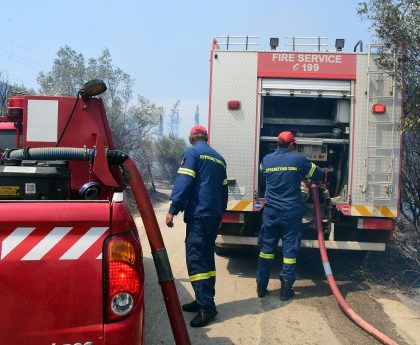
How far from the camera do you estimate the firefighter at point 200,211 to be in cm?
449

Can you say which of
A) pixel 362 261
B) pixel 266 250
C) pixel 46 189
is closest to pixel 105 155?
pixel 46 189

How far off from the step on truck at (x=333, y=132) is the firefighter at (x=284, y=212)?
0.56 metres

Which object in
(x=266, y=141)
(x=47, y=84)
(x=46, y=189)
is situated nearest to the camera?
(x=46, y=189)

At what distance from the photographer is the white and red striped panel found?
1876 mm

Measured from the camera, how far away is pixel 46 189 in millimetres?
2498

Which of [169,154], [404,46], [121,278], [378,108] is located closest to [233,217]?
[378,108]

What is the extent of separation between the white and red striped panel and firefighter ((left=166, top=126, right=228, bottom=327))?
8.34 ft

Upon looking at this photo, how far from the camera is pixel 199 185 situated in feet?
15.1

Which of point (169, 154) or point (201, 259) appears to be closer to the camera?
point (201, 259)

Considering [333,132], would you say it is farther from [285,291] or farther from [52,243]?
[52,243]

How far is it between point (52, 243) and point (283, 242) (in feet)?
Result: 12.5

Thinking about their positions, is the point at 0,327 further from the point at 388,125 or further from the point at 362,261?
the point at 362,261

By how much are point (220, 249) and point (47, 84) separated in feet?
73.9

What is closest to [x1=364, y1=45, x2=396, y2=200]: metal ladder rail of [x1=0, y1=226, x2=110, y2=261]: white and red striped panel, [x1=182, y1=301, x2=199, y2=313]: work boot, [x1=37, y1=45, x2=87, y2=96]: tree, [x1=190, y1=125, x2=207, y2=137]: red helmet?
[x1=190, y1=125, x2=207, y2=137]: red helmet
